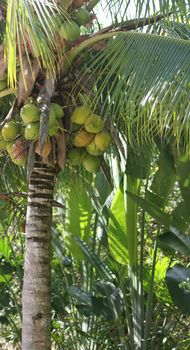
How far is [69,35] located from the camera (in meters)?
3.83

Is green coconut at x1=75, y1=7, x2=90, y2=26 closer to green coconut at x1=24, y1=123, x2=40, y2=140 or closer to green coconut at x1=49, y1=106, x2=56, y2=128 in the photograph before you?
green coconut at x1=49, y1=106, x2=56, y2=128

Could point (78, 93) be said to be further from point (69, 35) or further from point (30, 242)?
point (30, 242)

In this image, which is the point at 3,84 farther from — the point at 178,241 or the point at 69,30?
the point at 178,241

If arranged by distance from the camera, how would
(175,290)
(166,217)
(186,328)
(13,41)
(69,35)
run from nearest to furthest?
(13,41) < (69,35) < (166,217) < (175,290) < (186,328)

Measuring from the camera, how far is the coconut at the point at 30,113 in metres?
3.83

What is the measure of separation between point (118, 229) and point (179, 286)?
0.81 m

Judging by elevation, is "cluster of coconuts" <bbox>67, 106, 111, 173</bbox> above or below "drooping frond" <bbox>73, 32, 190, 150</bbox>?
below

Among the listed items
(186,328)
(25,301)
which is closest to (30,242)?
(25,301)

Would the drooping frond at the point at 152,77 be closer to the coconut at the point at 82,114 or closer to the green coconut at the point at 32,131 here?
the coconut at the point at 82,114

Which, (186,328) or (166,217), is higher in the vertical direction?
(166,217)

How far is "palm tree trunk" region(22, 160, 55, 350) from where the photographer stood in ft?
13.6

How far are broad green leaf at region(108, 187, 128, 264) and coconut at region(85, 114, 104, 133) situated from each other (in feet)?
6.41

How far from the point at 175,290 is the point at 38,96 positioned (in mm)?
2747

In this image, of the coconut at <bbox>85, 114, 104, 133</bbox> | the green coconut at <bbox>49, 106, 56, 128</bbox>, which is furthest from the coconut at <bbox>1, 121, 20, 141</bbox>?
the coconut at <bbox>85, 114, 104, 133</bbox>
